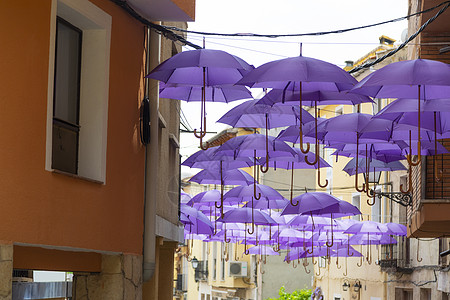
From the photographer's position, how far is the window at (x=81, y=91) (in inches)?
408

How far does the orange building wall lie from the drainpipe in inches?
39.8

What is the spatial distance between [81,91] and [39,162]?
203 cm

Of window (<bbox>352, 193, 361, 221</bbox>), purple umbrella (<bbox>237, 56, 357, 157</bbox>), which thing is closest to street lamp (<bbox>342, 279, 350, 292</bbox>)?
window (<bbox>352, 193, 361, 221</bbox>)

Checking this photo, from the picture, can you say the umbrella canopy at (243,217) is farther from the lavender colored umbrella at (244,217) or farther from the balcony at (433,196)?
the balcony at (433,196)

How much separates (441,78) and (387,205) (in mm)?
24130

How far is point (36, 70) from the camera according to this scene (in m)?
9.04

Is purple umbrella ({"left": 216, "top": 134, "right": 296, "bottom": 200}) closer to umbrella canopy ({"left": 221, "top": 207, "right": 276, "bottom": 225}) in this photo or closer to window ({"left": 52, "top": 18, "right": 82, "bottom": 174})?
umbrella canopy ({"left": 221, "top": 207, "right": 276, "bottom": 225})

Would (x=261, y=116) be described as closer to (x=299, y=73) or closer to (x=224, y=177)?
(x=299, y=73)

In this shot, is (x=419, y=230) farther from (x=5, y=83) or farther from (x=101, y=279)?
(x=5, y=83)

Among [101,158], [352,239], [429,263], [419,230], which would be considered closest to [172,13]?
[101,158]

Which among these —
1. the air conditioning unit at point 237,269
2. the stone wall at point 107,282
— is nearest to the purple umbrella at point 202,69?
the stone wall at point 107,282

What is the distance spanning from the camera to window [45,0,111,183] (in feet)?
34.0

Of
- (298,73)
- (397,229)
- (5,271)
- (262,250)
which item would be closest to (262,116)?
(298,73)

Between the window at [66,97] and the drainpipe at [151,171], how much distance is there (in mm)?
2060
